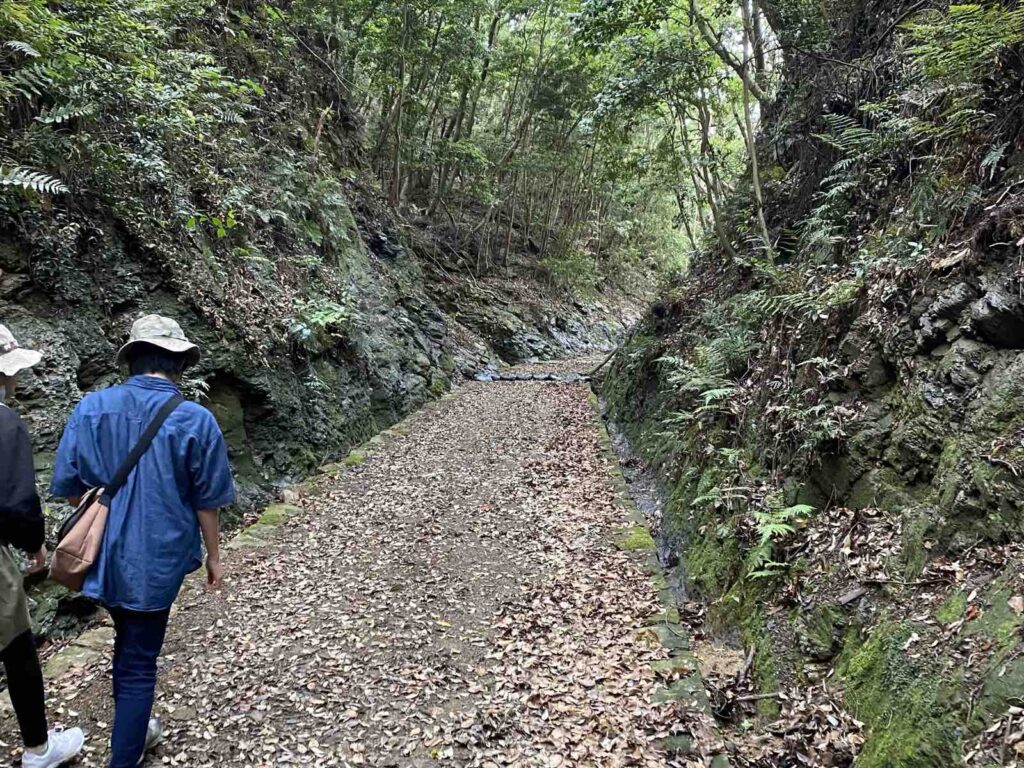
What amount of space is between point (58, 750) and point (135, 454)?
5.17 ft

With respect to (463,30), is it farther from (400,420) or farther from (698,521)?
(698,521)

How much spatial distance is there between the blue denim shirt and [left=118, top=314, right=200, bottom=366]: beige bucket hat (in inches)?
7.3

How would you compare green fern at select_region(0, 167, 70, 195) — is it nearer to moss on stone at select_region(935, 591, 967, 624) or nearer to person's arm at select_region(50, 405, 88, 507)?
person's arm at select_region(50, 405, 88, 507)

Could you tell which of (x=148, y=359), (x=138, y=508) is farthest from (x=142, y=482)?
(x=148, y=359)

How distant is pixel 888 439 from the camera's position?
3.76 m

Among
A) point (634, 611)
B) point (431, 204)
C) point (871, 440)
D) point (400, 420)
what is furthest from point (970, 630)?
point (431, 204)

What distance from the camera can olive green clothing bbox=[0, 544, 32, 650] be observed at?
2479mm

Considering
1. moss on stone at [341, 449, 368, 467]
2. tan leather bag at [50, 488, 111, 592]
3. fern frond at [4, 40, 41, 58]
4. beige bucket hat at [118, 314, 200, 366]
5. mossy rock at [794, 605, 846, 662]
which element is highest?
fern frond at [4, 40, 41, 58]

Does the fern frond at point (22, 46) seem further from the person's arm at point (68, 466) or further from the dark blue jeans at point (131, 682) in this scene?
the dark blue jeans at point (131, 682)

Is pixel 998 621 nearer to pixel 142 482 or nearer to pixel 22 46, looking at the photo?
pixel 142 482

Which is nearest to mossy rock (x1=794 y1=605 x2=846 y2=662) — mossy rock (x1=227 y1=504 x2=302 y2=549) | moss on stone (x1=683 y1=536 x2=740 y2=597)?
moss on stone (x1=683 y1=536 x2=740 y2=597)

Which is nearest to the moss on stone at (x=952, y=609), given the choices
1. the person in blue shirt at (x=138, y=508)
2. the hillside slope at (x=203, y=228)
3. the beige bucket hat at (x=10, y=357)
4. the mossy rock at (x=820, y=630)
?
the mossy rock at (x=820, y=630)

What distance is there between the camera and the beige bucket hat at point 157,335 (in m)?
2.83

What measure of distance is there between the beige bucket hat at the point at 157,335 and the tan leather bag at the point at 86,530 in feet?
1.34
